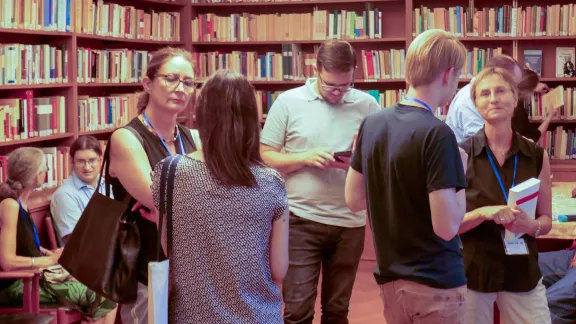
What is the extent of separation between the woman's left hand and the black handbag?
1.18 metres

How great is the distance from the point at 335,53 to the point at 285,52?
4.18m

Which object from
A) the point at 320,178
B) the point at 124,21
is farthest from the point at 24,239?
the point at 124,21

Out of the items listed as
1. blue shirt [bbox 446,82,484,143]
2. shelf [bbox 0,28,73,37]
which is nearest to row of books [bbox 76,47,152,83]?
shelf [bbox 0,28,73,37]

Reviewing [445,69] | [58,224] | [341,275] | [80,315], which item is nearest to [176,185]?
[445,69]

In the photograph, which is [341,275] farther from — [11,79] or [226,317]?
[11,79]

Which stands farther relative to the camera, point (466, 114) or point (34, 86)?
point (34, 86)

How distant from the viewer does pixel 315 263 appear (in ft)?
11.2

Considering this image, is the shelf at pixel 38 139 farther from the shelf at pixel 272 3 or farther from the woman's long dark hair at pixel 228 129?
the woman's long dark hair at pixel 228 129

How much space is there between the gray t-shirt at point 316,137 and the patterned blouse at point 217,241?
132cm

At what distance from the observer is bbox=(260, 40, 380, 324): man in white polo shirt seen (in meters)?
3.38

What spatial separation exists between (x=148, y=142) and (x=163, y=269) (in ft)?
1.96

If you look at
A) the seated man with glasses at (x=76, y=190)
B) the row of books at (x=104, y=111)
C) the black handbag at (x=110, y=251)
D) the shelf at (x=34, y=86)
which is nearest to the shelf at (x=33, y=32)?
the shelf at (x=34, y=86)

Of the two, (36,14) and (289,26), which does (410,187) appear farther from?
(289,26)

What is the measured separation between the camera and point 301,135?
346 centimetres
